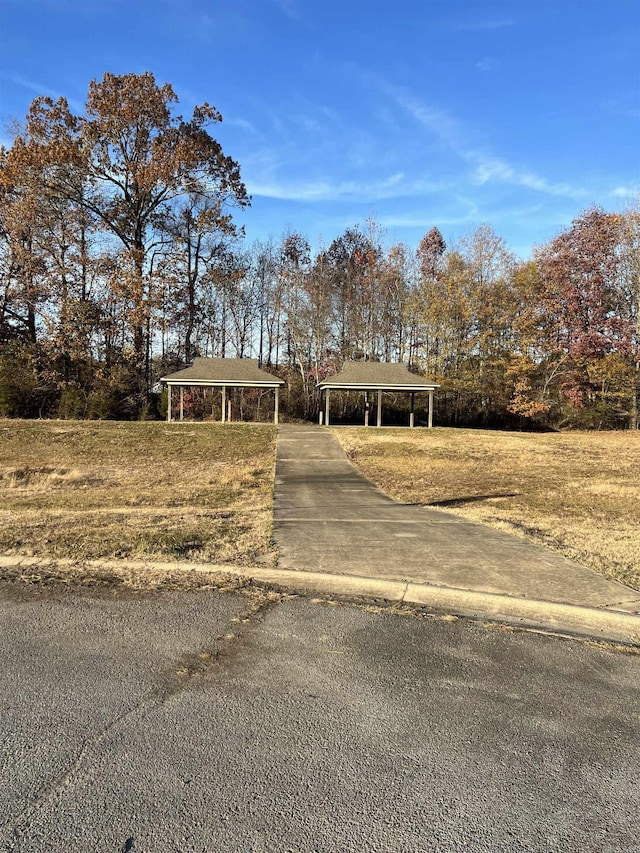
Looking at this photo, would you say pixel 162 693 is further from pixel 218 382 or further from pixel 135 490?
pixel 218 382

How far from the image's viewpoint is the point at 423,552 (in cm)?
576

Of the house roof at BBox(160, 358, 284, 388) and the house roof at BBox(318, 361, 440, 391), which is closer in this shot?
the house roof at BBox(160, 358, 284, 388)

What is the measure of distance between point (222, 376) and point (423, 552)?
23719 mm

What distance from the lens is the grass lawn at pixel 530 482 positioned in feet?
21.5

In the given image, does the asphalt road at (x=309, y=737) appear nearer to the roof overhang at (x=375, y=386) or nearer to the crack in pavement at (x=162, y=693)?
the crack in pavement at (x=162, y=693)

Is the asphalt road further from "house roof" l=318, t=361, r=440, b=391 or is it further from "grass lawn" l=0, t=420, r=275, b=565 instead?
"house roof" l=318, t=361, r=440, b=391

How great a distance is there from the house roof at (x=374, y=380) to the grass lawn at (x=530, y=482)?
3.99 m

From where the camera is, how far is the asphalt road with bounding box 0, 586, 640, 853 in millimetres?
1997

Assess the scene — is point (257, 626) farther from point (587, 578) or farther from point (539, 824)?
point (587, 578)

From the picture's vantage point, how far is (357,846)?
6.28 feet

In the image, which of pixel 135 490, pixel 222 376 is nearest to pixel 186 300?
pixel 222 376

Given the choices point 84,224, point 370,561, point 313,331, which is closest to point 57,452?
point 370,561

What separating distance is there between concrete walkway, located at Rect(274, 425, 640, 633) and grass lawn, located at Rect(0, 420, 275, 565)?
0.56 meters

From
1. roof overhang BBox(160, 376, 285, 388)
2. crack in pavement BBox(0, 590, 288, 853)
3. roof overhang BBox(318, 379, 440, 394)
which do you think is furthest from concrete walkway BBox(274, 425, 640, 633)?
roof overhang BBox(318, 379, 440, 394)
